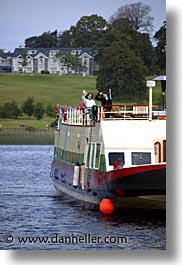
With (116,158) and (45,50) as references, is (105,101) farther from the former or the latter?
(45,50)

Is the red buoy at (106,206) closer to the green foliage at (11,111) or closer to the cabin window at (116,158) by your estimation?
the cabin window at (116,158)

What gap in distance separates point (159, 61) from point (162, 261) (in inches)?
300

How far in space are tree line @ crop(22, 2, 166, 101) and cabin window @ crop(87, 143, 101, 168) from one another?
188 centimetres

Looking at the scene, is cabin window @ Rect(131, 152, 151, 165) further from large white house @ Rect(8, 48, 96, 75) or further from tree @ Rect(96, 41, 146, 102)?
tree @ Rect(96, 41, 146, 102)

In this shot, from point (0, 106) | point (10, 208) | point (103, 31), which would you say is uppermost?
point (103, 31)

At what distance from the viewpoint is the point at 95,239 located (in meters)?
15.5

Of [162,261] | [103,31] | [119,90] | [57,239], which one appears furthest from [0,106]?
[162,261]

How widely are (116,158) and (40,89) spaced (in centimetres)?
1798

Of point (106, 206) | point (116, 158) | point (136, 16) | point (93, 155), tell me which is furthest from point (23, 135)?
point (106, 206)

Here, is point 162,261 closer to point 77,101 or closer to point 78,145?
point 78,145

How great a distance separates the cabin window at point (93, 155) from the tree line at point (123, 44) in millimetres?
1884

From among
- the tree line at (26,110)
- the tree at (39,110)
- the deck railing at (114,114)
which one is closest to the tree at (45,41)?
the deck railing at (114,114)

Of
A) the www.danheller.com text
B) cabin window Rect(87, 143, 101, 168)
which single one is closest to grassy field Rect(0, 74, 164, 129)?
cabin window Rect(87, 143, 101, 168)

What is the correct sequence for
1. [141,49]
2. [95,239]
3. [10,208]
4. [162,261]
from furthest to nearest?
[141,49]
[10,208]
[95,239]
[162,261]
